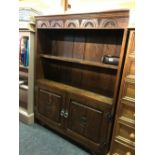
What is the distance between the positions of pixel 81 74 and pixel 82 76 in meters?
0.03

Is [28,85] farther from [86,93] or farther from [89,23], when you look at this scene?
[89,23]

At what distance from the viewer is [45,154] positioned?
1.85 m

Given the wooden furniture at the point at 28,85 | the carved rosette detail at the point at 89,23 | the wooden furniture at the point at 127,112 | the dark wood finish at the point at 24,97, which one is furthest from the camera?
the dark wood finish at the point at 24,97

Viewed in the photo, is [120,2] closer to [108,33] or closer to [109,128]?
[108,33]

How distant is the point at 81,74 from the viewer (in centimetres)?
213

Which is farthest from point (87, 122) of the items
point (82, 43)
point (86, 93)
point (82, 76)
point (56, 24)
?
point (56, 24)

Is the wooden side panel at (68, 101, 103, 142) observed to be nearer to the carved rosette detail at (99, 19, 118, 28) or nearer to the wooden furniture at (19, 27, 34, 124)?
the wooden furniture at (19, 27, 34, 124)

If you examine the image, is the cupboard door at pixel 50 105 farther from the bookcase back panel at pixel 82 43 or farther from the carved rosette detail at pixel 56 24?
the carved rosette detail at pixel 56 24

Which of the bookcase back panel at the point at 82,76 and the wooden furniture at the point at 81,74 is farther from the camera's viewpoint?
the bookcase back panel at the point at 82,76

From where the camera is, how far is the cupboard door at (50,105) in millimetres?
2061

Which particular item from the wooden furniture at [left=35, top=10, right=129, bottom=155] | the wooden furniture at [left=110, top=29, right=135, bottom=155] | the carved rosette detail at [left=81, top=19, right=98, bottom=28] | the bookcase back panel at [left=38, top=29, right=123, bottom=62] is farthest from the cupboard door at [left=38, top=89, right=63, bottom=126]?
the carved rosette detail at [left=81, top=19, right=98, bottom=28]

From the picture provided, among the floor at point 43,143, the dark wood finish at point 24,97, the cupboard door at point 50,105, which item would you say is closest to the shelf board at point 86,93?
the cupboard door at point 50,105

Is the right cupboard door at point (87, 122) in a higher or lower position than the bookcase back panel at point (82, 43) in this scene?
lower
